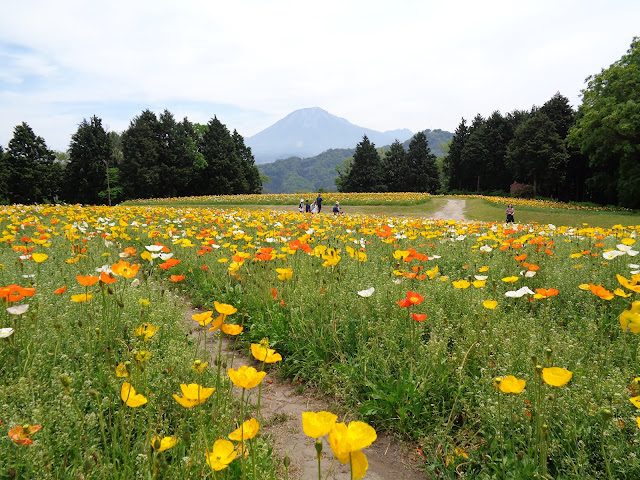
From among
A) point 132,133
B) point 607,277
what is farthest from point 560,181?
point 132,133

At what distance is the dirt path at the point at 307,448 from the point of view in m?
2.26

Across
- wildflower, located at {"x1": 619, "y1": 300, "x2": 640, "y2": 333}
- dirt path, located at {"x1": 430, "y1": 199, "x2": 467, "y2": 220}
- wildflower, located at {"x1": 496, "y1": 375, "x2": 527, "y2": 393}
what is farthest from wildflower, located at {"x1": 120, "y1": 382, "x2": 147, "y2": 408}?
dirt path, located at {"x1": 430, "y1": 199, "x2": 467, "y2": 220}

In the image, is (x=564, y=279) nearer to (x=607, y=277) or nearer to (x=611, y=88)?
(x=607, y=277)

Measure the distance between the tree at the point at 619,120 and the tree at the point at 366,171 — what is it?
26.5 m

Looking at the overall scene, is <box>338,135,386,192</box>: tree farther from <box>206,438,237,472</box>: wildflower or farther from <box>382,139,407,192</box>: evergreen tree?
<box>206,438,237,472</box>: wildflower

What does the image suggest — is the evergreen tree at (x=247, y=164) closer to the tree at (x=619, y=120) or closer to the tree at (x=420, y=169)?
the tree at (x=420, y=169)

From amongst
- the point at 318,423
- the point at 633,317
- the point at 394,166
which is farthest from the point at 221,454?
the point at 394,166

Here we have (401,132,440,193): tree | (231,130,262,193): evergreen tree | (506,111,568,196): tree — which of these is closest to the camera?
(506,111,568,196): tree

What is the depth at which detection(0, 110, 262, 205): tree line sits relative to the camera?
1706 inches

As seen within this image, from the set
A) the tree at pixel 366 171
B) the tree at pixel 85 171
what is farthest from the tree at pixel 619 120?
the tree at pixel 85 171

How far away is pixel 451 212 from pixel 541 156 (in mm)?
21871

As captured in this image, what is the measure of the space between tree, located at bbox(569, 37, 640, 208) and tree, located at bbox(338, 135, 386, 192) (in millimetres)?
26500

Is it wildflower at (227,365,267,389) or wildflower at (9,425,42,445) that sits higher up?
wildflower at (227,365,267,389)

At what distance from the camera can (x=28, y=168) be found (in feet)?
141
